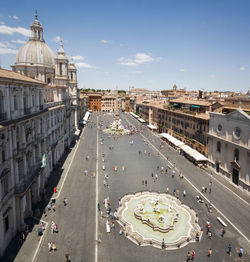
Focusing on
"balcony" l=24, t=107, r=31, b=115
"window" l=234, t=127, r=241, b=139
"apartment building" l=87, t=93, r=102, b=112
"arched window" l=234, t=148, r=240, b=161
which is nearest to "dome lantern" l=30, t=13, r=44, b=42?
"balcony" l=24, t=107, r=31, b=115

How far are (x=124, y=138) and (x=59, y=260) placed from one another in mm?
57924

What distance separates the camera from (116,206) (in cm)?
2823

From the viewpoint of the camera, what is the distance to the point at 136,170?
140ft

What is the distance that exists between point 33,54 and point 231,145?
4951 centimetres

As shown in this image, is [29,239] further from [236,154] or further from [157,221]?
[236,154]

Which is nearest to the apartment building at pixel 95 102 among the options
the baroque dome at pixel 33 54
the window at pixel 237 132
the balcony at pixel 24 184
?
the baroque dome at pixel 33 54

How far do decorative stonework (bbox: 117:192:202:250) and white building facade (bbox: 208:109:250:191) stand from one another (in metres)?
12.1

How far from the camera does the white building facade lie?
3284 centimetres

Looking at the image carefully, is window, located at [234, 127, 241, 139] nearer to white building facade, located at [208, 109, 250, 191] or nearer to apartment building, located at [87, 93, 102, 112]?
white building facade, located at [208, 109, 250, 191]

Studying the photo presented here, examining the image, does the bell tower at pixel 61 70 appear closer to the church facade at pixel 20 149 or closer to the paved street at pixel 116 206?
the church facade at pixel 20 149

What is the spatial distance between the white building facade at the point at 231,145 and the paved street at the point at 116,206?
6.68ft

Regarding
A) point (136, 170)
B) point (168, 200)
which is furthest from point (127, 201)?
point (136, 170)

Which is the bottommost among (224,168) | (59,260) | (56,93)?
(59,260)

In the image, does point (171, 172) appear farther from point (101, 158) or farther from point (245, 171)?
point (101, 158)
